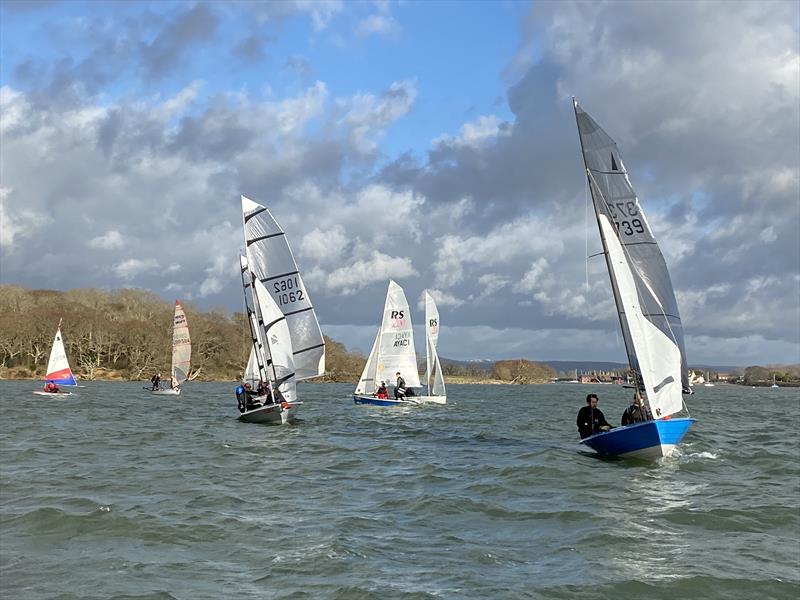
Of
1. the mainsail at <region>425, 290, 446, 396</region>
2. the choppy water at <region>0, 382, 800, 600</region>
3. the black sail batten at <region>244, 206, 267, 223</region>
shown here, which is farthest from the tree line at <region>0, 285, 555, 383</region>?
the choppy water at <region>0, 382, 800, 600</region>

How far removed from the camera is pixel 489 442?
1034 inches

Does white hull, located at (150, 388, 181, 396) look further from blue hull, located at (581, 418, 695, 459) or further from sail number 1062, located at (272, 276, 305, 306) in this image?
blue hull, located at (581, 418, 695, 459)

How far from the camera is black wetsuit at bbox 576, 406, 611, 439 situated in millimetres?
21609

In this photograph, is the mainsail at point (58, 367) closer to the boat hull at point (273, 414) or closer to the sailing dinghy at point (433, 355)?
the sailing dinghy at point (433, 355)

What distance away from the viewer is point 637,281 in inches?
814

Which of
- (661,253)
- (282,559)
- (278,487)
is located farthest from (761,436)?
(282,559)

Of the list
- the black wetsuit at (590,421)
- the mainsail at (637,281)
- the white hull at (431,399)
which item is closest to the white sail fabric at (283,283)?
the black wetsuit at (590,421)

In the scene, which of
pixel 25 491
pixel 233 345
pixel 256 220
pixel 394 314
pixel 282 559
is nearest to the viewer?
pixel 282 559

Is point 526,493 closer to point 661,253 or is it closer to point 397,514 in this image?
point 397,514

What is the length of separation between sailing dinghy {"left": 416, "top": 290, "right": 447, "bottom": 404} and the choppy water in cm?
2440

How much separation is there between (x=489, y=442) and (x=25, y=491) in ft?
50.2

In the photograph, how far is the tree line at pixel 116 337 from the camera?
104625 mm

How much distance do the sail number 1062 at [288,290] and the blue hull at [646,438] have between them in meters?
15.8

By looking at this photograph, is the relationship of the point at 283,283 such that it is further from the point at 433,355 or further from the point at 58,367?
the point at 58,367
